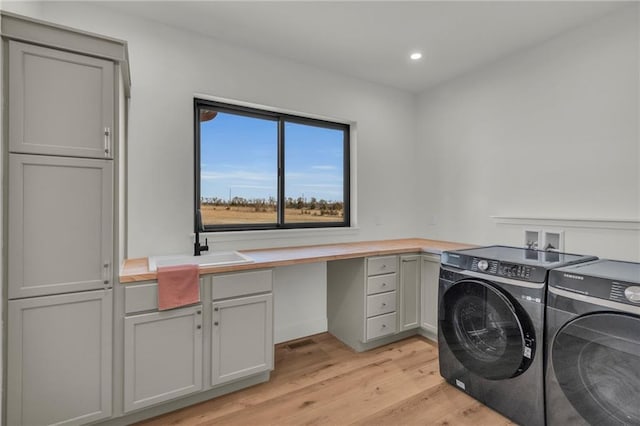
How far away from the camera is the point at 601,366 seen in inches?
57.1

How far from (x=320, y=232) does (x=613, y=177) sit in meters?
2.31

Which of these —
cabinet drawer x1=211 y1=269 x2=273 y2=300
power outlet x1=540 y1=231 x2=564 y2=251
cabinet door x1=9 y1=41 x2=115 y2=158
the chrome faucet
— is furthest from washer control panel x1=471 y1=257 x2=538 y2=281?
cabinet door x1=9 y1=41 x2=115 y2=158

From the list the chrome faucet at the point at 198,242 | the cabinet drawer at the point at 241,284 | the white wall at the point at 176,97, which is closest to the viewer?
the cabinet drawer at the point at 241,284

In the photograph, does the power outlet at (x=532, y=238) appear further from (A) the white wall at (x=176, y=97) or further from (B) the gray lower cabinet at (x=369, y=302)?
(A) the white wall at (x=176, y=97)

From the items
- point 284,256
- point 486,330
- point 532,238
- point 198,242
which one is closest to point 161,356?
point 198,242

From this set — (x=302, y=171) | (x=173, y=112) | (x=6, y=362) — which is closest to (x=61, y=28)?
(x=173, y=112)

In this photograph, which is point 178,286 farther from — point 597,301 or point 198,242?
point 597,301

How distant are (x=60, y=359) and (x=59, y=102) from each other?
130 cm

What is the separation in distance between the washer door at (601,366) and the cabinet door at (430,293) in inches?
47.3

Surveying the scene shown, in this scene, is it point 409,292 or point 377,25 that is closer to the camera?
point 377,25

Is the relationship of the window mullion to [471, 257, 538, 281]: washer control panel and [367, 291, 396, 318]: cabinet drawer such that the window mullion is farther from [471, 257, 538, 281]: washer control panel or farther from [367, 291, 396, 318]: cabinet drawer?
[471, 257, 538, 281]: washer control panel

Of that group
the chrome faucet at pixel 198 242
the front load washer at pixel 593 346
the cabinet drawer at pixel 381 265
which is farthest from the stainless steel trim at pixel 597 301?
the chrome faucet at pixel 198 242

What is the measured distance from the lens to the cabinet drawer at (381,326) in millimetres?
2701

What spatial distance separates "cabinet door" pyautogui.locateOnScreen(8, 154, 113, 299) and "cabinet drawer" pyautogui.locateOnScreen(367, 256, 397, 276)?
1.86m
